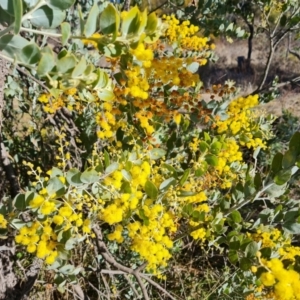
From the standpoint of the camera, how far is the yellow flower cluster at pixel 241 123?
1680 millimetres

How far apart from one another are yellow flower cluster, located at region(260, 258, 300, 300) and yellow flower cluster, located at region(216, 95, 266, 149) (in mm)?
777

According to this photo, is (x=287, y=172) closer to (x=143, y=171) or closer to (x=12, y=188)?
(x=143, y=171)

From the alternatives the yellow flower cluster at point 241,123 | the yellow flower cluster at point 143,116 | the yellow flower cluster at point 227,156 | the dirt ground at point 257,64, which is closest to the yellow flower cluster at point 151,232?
the yellow flower cluster at point 143,116

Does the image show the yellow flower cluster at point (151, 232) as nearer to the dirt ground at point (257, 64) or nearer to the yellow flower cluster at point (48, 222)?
the yellow flower cluster at point (48, 222)

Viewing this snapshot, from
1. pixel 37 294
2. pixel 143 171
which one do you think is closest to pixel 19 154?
pixel 37 294

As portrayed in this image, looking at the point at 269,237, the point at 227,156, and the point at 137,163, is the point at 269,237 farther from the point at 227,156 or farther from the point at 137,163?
the point at 137,163

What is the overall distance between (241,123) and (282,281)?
0.89m

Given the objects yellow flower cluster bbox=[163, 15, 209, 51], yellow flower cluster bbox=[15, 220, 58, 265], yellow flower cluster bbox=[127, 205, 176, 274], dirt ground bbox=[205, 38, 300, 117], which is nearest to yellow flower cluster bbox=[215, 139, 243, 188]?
yellow flower cluster bbox=[127, 205, 176, 274]

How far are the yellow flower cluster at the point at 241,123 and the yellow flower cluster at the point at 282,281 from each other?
777 mm

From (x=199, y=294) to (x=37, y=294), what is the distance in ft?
3.29

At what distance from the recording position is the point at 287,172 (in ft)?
3.61

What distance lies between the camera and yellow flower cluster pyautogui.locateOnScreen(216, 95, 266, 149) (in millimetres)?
1680

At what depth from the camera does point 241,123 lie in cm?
172

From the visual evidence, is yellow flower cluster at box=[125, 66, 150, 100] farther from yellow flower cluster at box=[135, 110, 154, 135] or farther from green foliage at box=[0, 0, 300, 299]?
yellow flower cluster at box=[135, 110, 154, 135]
